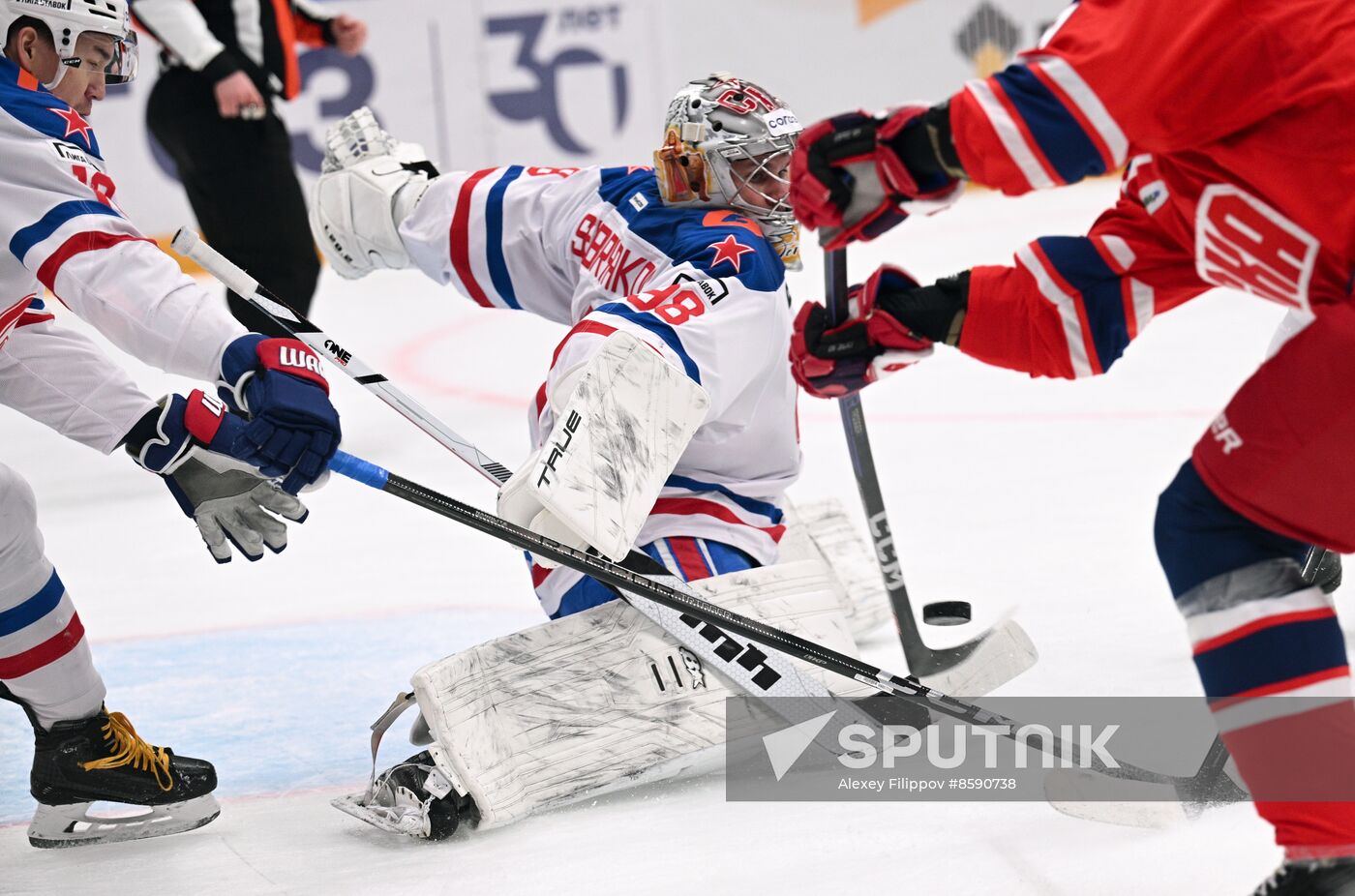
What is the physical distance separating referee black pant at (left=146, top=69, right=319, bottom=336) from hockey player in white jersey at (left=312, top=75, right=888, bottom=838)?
6.16 ft

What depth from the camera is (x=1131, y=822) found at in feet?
5.97

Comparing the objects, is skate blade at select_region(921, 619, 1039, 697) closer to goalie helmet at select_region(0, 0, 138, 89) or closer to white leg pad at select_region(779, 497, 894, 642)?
white leg pad at select_region(779, 497, 894, 642)

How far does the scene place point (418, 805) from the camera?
192 cm

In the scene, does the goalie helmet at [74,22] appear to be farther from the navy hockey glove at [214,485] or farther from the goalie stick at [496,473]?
the navy hockey glove at [214,485]

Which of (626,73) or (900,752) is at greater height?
(626,73)

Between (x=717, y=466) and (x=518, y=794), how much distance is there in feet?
1.80

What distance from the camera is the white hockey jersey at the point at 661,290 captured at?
2.07 meters

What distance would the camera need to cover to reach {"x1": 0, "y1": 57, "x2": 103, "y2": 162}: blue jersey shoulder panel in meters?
1.88

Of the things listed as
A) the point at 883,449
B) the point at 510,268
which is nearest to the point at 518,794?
the point at 510,268

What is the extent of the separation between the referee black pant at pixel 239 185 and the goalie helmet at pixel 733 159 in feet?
7.39

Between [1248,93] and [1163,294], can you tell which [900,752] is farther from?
[1248,93]

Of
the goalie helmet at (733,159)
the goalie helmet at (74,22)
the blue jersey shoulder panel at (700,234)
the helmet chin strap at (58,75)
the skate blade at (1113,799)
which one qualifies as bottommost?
the skate blade at (1113,799)

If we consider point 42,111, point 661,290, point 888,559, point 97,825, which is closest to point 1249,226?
point 661,290

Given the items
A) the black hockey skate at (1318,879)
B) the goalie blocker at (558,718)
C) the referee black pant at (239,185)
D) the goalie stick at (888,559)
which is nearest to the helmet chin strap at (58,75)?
the goalie blocker at (558,718)
